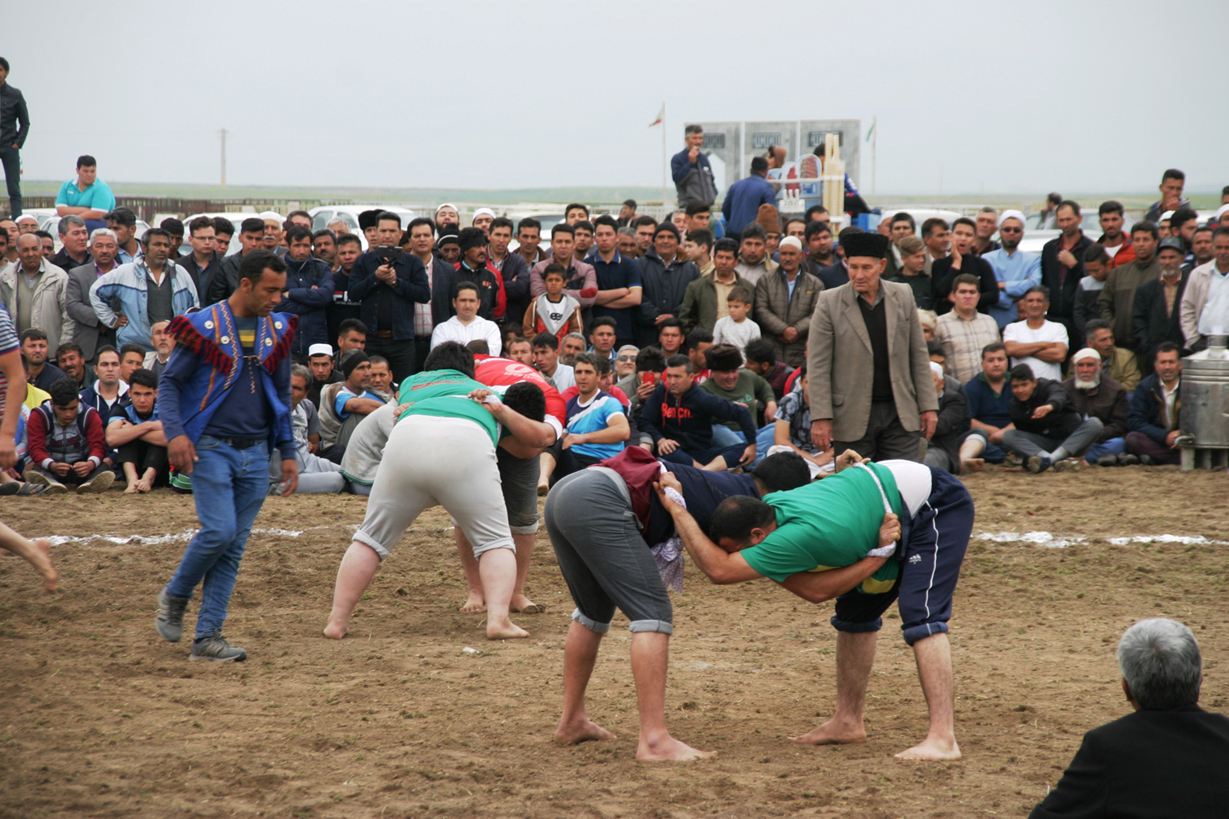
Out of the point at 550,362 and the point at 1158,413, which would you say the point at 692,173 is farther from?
the point at 1158,413

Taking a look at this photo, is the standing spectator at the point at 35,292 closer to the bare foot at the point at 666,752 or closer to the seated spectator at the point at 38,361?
the seated spectator at the point at 38,361

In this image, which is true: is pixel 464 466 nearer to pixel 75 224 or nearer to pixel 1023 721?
pixel 1023 721

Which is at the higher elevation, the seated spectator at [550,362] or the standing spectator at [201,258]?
the standing spectator at [201,258]

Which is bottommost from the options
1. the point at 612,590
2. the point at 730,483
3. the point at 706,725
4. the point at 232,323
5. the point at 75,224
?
the point at 706,725

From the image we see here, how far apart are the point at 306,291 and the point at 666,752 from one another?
23.4ft

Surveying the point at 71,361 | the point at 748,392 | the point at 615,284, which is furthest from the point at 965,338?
the point at 71,361

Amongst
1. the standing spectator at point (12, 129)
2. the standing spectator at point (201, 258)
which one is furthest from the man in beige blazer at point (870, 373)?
the standing spectator at point (12, 129)

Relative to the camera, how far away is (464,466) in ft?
17.4

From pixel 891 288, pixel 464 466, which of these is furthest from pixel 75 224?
pixel 891 288

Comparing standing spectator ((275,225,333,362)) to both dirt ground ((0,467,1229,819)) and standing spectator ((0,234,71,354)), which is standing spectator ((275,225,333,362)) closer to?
standing spectator ((0,234,71,354))

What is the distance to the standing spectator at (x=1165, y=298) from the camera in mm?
10406

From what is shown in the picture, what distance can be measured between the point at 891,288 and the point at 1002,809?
3716mm

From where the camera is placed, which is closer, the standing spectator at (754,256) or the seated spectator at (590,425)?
the seated spectator at (590,425)

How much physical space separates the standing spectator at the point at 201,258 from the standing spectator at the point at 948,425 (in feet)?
21.7
